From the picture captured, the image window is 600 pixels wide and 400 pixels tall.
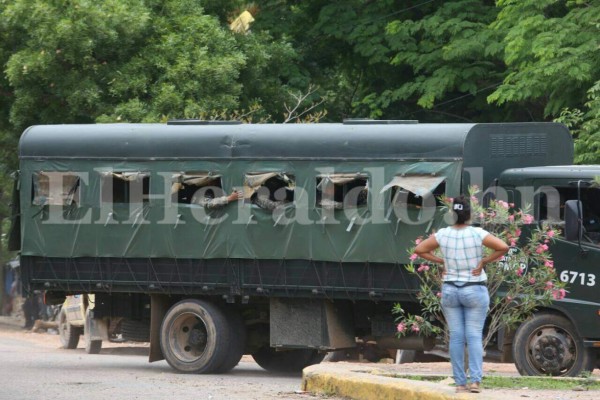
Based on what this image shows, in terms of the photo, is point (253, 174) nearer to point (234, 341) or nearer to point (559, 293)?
point (234, 341)

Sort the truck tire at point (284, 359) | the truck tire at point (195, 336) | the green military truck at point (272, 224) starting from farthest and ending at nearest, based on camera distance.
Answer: the truck tire at point (284, 359) → the truck tire at point (195, 336) → the green military truck at point (272, 224)

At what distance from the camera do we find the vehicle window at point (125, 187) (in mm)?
16172

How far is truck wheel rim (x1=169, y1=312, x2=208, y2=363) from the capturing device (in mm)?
16312

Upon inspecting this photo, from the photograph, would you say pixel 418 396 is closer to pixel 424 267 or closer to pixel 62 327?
pixel 424 267

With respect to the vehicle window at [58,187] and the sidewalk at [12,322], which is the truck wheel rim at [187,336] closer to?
the vehicle window at [58,187]

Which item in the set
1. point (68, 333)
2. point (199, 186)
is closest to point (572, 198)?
point (199, 186)

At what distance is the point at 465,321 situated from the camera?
34.3 feet

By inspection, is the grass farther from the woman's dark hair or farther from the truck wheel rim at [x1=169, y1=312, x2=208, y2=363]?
the truck wheel rim at [x1=169, y1=312, x2=208, y2=363]

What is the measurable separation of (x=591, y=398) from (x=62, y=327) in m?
16.6

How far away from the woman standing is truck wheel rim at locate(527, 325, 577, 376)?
354 cm

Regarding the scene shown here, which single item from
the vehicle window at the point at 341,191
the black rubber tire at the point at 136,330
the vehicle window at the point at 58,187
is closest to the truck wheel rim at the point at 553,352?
the vehicle window at the point at 341,191

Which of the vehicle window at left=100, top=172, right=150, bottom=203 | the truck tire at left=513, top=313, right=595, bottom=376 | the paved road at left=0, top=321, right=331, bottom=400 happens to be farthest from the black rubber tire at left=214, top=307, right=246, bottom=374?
the truck tire at left=513, top=313, right=595, bottom=376

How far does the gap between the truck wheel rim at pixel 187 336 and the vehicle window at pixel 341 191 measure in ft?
8.15

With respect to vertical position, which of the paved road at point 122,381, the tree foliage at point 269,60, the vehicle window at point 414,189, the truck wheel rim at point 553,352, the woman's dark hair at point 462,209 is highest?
the tree foliage at point 269,60
